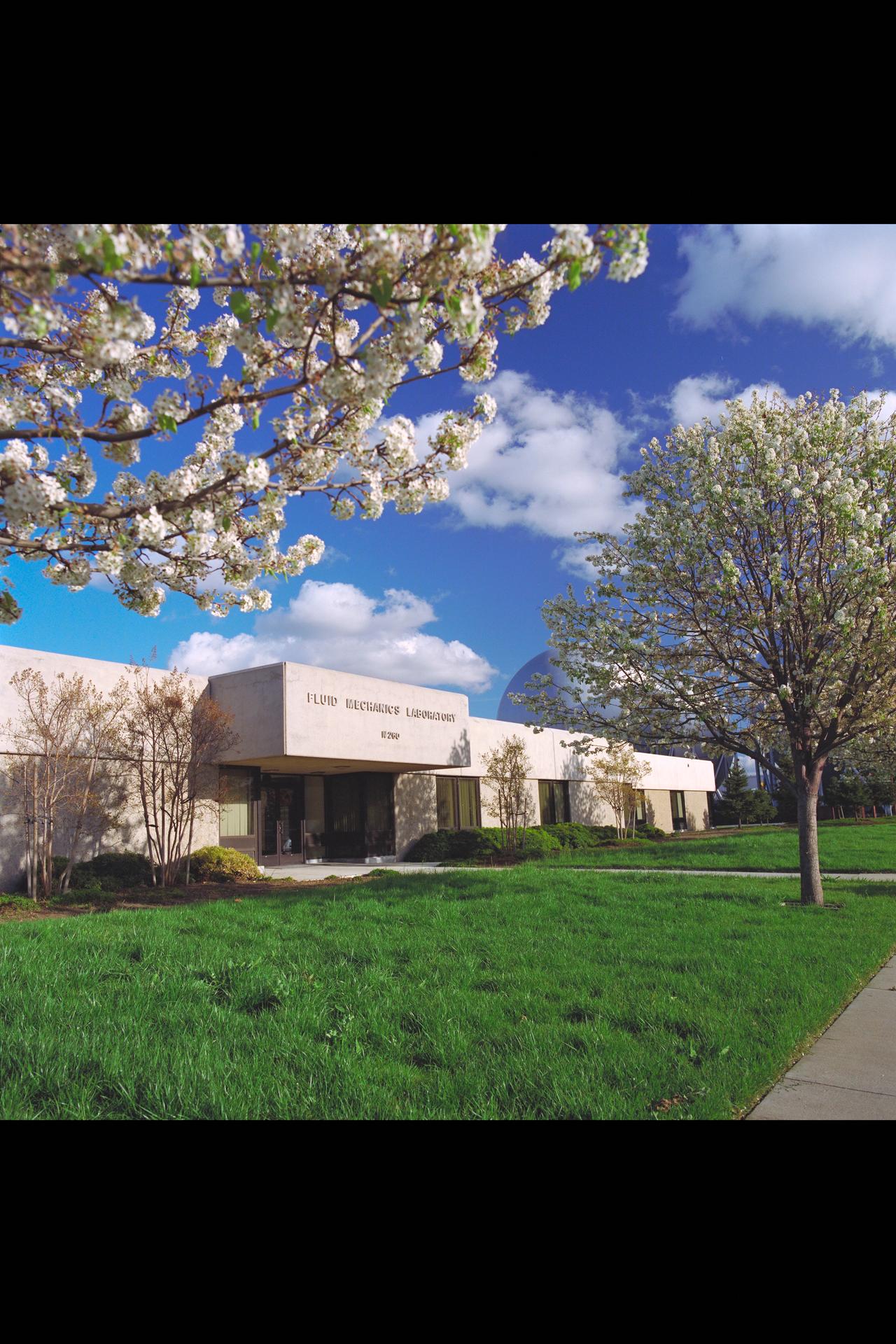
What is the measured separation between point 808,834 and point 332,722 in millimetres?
10668

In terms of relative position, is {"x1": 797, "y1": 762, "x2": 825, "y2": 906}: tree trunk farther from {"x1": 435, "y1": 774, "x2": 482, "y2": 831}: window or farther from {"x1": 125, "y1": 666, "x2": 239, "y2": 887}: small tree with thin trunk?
{"x1": 435, "y1": 774, "x2": 482, "y2": 831}: window

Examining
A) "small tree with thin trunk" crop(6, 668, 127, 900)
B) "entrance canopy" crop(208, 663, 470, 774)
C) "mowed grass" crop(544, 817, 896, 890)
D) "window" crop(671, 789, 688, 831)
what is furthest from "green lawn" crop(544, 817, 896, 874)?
"window" crop(671, 789, 688, 831)

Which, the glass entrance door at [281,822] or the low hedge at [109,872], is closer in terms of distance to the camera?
the low hedge at [109,872]

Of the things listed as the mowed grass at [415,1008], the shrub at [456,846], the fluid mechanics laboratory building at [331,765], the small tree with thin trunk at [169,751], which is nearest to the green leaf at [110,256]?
the mowed grass at [415,1008]

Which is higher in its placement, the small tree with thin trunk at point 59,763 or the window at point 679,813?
the small tree with thin trunk at point 59,763

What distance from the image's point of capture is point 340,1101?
12.7ft

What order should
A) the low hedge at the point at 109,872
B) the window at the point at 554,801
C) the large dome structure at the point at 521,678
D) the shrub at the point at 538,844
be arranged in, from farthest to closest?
the large dome structure at the point at 521,678 < the window at the point at 554,801 < the shrub at the point at 538,844 < the low hedge at the point at 109,872

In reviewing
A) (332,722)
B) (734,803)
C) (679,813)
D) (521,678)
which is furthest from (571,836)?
(521,678)

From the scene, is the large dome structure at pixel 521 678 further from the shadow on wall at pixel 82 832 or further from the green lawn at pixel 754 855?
the shadow on wall at pixel 82 832

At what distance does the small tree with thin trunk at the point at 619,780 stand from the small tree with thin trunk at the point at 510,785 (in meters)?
3.78

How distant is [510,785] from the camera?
23.1 metres

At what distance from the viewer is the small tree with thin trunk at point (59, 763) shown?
43.1 feet

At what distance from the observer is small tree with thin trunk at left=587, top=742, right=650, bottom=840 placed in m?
28.8
